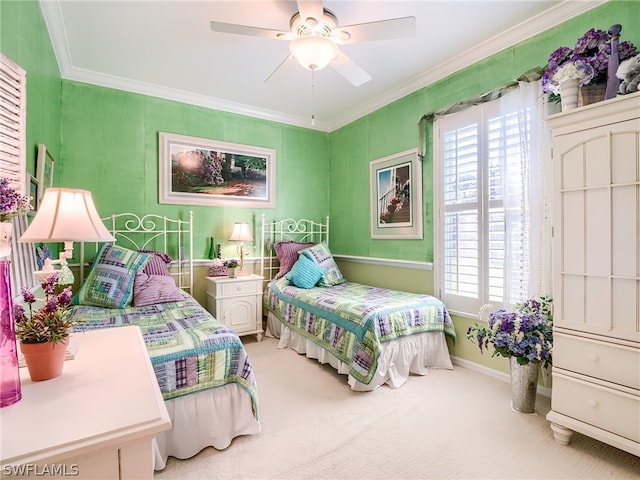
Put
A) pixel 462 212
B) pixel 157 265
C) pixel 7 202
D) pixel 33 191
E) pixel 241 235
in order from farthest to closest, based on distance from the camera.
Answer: pixel 241 235, pixel 157 265, pixel 462 212, pixel 33 191, pixel 7 202

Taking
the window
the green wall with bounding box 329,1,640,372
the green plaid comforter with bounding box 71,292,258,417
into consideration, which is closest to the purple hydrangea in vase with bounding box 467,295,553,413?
the window

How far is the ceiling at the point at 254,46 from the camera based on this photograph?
232 centimetres

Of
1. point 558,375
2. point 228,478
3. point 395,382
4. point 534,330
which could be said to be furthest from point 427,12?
point 228,478

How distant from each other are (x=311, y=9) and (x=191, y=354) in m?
2.20

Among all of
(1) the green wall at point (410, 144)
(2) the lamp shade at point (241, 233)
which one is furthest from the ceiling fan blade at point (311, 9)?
(2) the lamp shade at point (241, 233)

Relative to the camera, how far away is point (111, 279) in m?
2.76

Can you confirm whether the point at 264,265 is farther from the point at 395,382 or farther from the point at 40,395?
the point at 40,395

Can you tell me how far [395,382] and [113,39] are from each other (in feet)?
12.1

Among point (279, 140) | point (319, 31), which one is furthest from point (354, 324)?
point (279, 140)

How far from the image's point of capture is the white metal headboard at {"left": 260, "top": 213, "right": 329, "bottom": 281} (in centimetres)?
430

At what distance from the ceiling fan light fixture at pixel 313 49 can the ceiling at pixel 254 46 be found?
1.31ft

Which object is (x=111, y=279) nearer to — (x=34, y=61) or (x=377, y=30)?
(x=34, y=61)

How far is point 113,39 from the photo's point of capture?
270 cm

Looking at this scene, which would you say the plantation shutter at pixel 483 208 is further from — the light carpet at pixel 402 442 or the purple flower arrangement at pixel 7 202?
the purple flower arrangement at pixel 7 202
